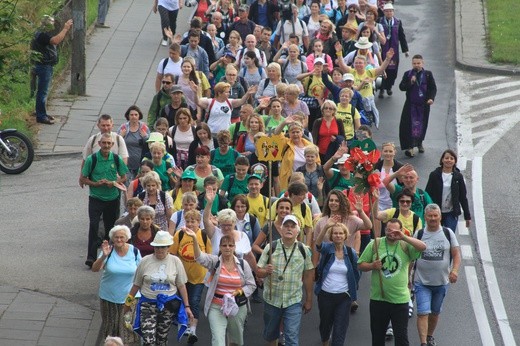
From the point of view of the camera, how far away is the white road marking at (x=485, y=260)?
15.7 m

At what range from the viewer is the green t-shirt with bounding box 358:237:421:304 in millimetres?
14203

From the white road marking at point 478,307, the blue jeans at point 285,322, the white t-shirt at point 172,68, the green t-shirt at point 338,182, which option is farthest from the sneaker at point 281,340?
the white t-shirt at point 172,68

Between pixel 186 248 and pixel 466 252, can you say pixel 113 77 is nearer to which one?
pixel 466 252

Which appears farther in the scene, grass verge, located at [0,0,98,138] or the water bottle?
the water bottle

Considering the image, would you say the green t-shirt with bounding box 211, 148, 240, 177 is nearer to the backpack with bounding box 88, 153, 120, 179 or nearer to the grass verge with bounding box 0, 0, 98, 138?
the backpack with bounding box 88, 153, 120, 179

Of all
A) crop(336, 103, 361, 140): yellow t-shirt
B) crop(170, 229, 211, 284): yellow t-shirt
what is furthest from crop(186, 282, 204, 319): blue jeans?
crop(336, 103, 361, 140): yellow t-shirt

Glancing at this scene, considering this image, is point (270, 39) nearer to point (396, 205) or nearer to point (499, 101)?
point (499, 101)

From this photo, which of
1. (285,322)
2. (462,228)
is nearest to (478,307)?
(462,228)

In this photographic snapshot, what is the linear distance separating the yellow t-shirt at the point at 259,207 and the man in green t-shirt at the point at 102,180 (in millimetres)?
1923

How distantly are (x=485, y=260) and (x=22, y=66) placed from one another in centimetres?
721

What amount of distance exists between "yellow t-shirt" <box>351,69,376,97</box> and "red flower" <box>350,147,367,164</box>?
22.5ft

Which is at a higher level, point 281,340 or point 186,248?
point 186,248

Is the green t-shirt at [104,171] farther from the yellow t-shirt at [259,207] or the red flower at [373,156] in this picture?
the red flower at [373,156]

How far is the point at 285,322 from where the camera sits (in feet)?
46.6
